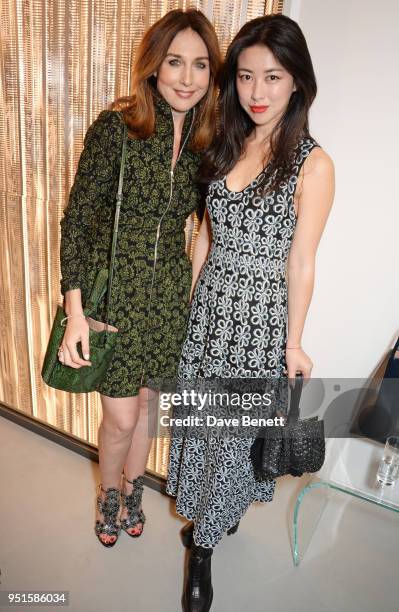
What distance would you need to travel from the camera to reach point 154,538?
2.28 metres

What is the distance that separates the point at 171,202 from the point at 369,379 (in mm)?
1104

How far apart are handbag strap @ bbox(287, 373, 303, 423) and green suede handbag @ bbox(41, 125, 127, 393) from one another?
0.60 meters

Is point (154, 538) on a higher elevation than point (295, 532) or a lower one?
lower

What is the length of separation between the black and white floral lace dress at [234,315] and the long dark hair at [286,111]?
0.04 meters

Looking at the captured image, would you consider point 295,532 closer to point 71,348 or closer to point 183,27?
point 71,348

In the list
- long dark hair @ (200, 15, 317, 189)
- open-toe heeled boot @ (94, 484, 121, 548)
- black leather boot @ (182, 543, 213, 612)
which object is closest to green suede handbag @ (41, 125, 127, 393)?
long dark hair @ (200, 15, 317, 189)

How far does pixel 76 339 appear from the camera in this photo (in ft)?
5.81

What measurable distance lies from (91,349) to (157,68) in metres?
0.88

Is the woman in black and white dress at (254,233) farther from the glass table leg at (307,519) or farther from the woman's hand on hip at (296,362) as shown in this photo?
the glass table leg at (307,519)

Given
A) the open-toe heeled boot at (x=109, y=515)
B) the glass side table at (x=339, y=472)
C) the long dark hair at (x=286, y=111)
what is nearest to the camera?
the long dark hair at (x=286, y=111)

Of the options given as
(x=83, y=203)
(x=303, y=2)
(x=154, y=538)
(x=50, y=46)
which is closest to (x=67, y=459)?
(x=154, y=538)

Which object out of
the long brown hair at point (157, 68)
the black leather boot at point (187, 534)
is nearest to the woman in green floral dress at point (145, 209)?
the long brown hair at point (157, 68)

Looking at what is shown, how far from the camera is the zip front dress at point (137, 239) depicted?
67.3 inches

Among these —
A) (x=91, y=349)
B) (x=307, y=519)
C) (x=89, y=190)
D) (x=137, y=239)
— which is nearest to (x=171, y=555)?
(x=307, y=519)
